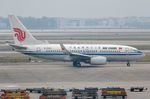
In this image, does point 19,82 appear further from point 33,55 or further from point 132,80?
point 33,55

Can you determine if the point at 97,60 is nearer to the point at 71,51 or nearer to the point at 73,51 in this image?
the point at 73,51

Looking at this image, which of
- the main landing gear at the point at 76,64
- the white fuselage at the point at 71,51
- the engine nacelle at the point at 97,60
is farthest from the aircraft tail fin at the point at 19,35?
the engine nacelle at the point at 97,60

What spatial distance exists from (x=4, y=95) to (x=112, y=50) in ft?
112

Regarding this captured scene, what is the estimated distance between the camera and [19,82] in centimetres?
5334

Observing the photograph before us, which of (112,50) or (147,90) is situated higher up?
(112,50)

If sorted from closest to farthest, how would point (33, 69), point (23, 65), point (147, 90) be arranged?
point (147, 90) → point (33, 69) → point (23, 65)

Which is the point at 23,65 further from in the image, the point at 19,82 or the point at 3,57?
the point at 19,82

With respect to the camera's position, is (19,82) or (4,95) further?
(19,82)

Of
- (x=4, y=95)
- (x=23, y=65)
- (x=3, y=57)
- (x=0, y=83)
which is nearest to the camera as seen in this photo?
(x=4, y=95)

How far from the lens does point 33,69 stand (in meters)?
66.6

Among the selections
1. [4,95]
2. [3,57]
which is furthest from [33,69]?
[4,95]

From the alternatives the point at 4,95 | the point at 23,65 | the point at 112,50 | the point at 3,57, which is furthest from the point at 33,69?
the point at 4,95

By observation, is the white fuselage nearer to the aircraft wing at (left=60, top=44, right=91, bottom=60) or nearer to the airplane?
the airplane

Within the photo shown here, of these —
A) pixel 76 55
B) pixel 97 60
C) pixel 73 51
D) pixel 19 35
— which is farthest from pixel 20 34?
pixel 97 60
